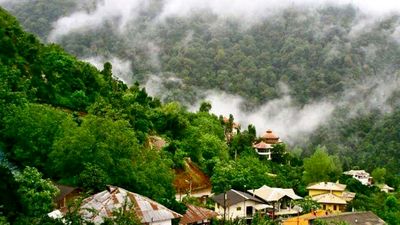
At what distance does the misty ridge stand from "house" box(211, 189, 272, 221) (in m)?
69.8

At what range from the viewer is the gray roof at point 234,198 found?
37.7 m

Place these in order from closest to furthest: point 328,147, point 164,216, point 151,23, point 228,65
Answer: point 164,216, point 328,147, point 228,65, point 151,23

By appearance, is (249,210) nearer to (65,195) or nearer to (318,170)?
(65,195)

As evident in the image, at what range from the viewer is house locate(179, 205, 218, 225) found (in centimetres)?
3020

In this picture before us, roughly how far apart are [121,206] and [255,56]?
119365 mm

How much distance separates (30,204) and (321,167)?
3821 centimetres

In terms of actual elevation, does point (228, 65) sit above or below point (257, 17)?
below

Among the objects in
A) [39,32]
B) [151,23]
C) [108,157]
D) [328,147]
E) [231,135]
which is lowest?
[108,157]

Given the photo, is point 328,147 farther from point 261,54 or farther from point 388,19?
point 388,19

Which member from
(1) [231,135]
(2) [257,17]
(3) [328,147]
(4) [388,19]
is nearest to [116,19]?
(2) [257,17]

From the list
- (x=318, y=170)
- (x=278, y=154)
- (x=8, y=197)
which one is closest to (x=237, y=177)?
(x=318, y=170)

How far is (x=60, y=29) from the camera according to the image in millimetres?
142500

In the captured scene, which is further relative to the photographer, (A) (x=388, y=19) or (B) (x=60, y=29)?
(A) (x=388, y=19)

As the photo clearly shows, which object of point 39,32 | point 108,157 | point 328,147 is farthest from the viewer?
point 39,32
